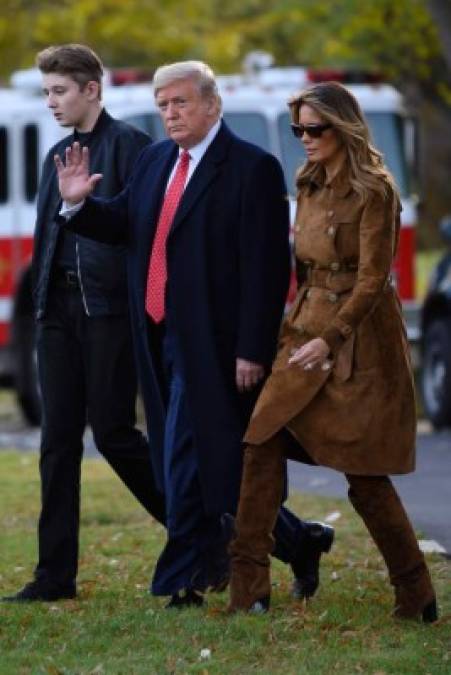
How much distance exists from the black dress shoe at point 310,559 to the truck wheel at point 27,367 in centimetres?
991

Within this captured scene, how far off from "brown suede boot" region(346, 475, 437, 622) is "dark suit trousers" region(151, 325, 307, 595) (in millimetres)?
Answer: 531

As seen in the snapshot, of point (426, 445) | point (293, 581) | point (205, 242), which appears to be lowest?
point (426, 445)

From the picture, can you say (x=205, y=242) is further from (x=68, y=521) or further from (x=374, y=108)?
(x=374, y=108)

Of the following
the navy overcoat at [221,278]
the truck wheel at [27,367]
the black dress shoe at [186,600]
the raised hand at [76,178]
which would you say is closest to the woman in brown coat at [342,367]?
the navy overcoat at [221,278]

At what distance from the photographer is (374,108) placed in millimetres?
17781

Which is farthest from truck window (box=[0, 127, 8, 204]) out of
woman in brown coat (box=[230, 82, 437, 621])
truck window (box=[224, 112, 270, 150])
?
woman in brown coat (box=[230, 82, 437, 621])

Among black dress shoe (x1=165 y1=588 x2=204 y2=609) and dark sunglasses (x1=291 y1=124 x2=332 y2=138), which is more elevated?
dark sunglasses (x1=291 y1=124 x2=332 y2=138)

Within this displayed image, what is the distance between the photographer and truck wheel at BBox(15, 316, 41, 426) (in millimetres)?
17297

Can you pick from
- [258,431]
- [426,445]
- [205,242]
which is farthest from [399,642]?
[426,445]

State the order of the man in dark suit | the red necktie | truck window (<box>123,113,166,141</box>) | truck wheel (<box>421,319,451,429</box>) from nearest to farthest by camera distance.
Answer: the man in dark suit < the red necktie < truck wheel (<box>421,319,451,429</box>) < truck window (<box>123,113,166,141</box>)

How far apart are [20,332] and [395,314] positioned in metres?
10.8

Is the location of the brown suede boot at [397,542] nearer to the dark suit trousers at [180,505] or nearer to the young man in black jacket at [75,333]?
the dark suit trousers at [180,505]

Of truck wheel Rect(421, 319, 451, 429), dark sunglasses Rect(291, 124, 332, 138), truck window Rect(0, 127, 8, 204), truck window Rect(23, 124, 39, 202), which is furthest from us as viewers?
truck window Rect(0, 127, 8, 204)

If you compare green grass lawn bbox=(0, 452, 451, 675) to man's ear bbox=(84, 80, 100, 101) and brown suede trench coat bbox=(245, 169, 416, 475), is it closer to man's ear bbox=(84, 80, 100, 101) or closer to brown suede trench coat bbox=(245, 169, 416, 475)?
brown suede trench coat bbox=(245, 169, 416, 475)
